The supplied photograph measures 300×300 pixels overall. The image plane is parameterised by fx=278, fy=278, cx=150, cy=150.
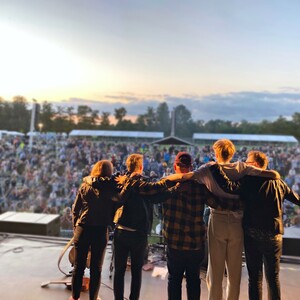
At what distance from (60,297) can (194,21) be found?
6358 millimetres

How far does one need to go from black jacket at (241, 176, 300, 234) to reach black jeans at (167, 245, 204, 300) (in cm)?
38

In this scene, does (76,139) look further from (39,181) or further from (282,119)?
(282,119)

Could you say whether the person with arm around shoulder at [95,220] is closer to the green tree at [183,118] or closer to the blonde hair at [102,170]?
the blonde hair at [102,170]

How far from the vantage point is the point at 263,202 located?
64.6 inches

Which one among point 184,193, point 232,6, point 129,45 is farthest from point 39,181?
point 184,193

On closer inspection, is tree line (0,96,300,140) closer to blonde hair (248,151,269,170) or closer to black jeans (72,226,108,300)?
blonde hair (248,151,269,170)

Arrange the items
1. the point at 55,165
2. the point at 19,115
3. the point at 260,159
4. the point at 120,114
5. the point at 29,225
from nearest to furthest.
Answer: the point at 260,159 < the point at 29,225 < the point at 55,165 < the point at 19,115 < the point at 120,114

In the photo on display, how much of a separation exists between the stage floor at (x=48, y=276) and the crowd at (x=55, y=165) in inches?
74.1

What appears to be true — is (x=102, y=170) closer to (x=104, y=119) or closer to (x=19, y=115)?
(x=104, y=119)

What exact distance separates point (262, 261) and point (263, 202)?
38cm

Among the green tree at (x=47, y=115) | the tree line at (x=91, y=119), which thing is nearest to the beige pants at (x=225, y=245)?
the tree line at (x=91, y=119)

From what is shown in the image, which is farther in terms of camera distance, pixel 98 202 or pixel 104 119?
pixel 104 119

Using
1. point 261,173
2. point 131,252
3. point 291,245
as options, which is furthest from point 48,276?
point 291,245

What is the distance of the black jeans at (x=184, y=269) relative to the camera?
5.33ft
